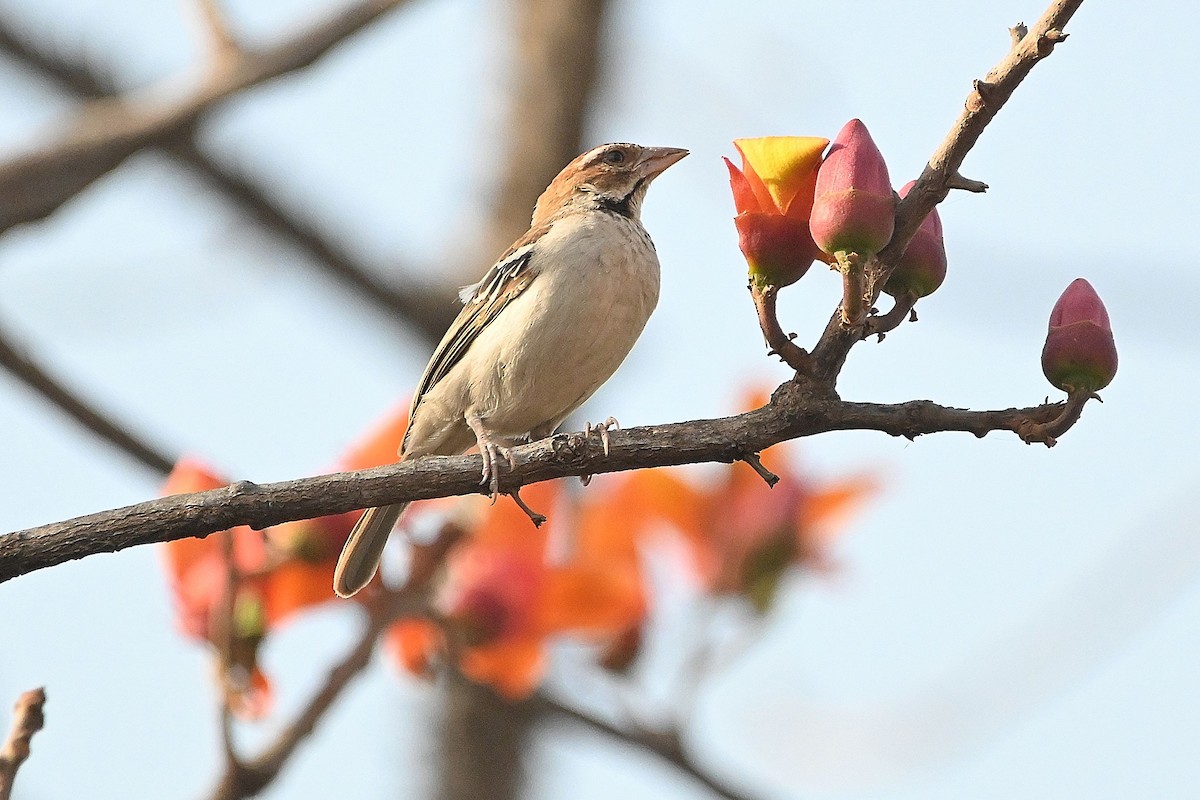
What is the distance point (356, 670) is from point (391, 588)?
50 cm

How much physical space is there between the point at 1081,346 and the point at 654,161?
10.4 feet

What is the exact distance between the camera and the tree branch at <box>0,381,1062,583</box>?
7.55 feet

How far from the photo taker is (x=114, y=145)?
414 cm

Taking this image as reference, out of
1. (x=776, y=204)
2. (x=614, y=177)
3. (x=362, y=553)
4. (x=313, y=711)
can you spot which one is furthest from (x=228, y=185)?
(x=776, y=204)

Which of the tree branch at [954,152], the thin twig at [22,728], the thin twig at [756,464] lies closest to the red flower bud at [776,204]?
the tree branch at [954,152]

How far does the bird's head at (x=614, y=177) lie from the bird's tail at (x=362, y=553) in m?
1.57

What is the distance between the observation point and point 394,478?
97.8 inches

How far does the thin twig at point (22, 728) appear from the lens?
2.50 m

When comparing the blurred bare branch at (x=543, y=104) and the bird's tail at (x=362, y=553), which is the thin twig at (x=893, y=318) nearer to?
the bird's tail at (x=362, y=553)

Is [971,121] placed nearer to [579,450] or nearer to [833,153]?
[833,153]

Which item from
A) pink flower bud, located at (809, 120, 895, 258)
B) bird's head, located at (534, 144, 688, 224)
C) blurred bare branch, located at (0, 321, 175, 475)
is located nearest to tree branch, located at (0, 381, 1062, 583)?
pink flower bud, located at (809, 120, 895, 258)

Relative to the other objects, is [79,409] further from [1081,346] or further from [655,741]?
[1081,346]

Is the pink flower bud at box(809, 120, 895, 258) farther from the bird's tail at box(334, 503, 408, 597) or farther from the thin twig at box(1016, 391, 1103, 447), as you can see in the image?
the bird's tail at box(334, 503, 408, 597)

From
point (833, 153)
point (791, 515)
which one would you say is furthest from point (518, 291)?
point (833, 153)
